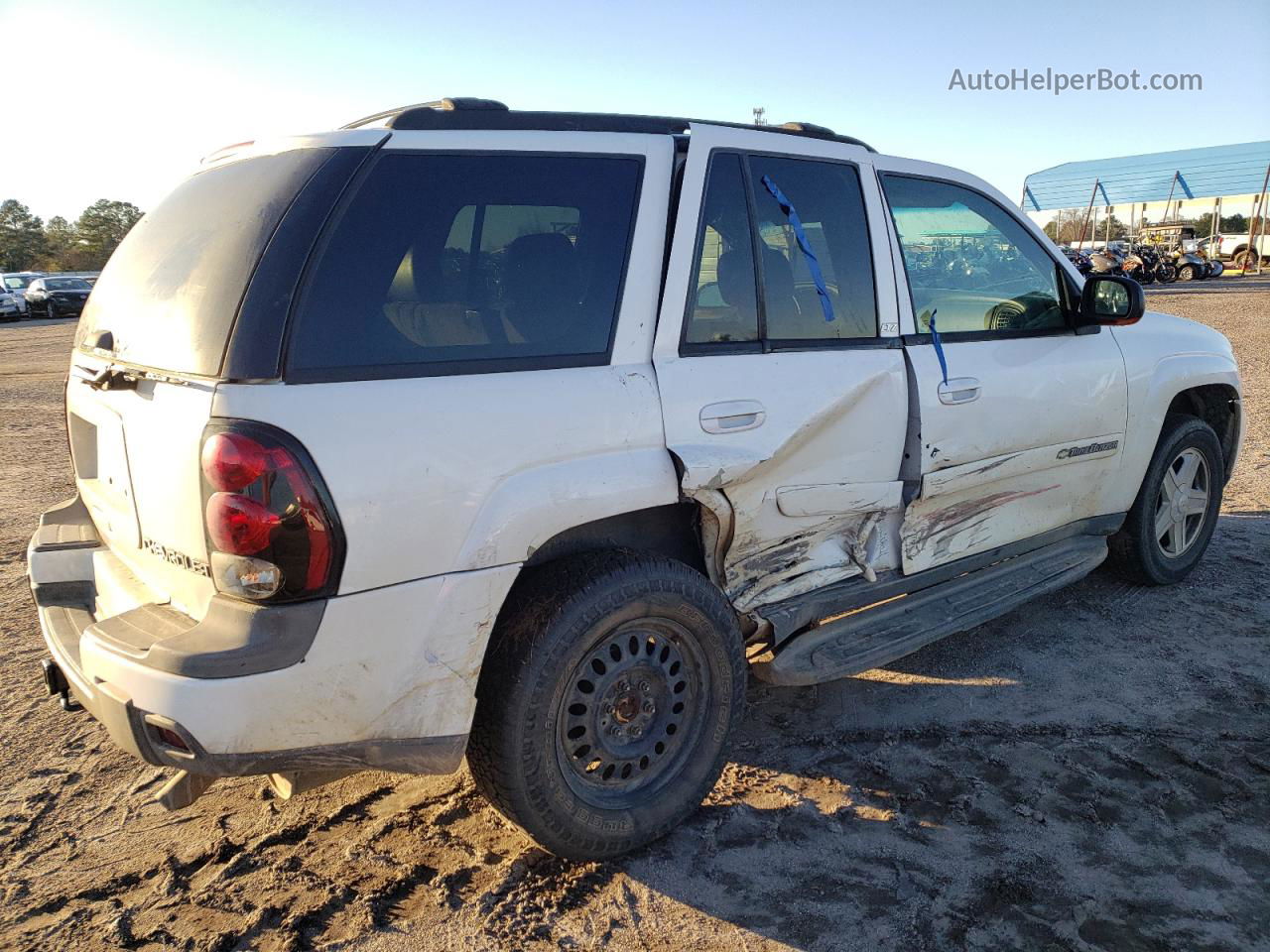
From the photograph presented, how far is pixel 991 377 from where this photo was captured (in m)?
3.73

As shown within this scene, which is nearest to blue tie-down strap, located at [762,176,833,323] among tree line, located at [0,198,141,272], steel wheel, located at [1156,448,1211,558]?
steel wheel, located at [1156,448,1211,558]

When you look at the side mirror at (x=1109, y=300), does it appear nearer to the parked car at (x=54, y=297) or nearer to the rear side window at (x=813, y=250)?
the rear side window at (x=813, y=250)

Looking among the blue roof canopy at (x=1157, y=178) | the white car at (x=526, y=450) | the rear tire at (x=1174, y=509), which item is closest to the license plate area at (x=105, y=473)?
the white car at (x=526, y=450)

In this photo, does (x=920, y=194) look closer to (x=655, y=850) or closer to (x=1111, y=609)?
(x=1111, y=609)

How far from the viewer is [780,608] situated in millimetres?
3305

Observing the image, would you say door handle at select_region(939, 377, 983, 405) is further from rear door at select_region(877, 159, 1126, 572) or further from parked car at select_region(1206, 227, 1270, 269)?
parked car at select_region(1206, 227, 1270, 269)

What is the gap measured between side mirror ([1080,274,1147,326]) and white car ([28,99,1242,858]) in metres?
0.44

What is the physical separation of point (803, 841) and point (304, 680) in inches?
62.0

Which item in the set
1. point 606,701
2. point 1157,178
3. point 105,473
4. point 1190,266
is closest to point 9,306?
point 105,473

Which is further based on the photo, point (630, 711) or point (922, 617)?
point (922, 617)

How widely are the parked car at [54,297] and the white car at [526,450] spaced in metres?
34.4

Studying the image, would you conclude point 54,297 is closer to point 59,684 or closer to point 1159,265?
point 59,684

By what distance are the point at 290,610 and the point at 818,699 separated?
2.32 m

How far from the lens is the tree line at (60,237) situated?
54.9 meters
